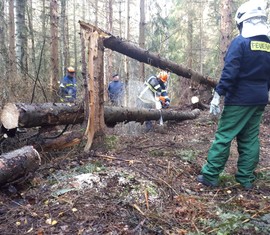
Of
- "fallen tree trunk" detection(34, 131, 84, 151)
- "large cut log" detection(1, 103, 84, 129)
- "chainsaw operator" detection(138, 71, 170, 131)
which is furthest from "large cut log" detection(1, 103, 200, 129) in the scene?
"chainsaw operator" detection(138, 71, 170, 131)

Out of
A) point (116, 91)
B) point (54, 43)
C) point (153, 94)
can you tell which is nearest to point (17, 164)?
point (153, 94)

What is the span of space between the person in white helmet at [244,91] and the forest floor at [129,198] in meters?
0.31

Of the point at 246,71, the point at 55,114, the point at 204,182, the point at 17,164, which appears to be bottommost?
the point at 204,182

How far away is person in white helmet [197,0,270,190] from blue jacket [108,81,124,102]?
19.6 ft

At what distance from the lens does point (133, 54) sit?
5762 millimetres

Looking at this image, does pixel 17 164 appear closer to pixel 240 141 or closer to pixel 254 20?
pixel 240 141

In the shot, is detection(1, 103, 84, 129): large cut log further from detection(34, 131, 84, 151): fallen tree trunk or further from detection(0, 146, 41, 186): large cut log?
detection(0, 146, 41, 186): large cut log

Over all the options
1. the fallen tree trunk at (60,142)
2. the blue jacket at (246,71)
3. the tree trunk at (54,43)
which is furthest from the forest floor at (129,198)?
the tree trunk at (54,43)

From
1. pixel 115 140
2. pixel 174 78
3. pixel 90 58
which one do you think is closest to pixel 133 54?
pixel 90 58

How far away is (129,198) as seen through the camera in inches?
118

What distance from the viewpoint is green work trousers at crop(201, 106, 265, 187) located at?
357 cm

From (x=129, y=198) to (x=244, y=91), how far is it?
Answer: 1.93 m

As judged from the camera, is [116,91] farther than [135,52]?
Yes

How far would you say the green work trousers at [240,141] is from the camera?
3.57 meters
